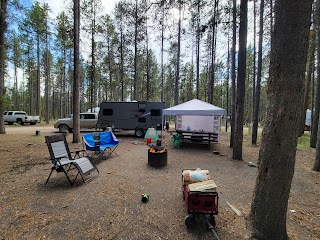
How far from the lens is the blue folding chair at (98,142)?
6.19 m

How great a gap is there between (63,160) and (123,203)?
227cm

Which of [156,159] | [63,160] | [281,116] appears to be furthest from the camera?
[156,159]

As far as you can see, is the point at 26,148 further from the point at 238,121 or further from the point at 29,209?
the point at 238,121

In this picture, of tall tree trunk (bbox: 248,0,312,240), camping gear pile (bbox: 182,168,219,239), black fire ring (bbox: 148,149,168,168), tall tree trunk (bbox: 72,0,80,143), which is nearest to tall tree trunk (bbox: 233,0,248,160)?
black fire ring (bbox: 148,149,168,168)

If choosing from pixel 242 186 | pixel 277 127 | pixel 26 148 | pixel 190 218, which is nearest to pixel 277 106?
pixel 277 127

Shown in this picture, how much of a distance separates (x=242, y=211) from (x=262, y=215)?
1002 mm

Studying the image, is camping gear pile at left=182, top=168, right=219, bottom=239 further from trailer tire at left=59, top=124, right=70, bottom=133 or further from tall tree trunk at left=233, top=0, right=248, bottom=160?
trailer tire at left=59, top=124, right=70, bottom=133

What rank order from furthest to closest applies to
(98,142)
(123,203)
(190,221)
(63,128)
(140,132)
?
1. (63,128)
2. (140,132)
3. (98,142)
4. (123,203)
5. (190,221)

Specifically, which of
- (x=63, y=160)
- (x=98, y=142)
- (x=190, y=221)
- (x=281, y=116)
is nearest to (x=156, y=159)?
(x=98, y=142)

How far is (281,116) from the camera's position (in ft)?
6.82

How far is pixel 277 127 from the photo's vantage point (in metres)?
2.12

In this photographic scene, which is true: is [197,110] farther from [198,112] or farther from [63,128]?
[63,128]

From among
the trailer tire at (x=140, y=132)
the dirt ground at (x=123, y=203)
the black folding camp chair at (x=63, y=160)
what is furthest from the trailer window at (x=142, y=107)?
the black folding camp chair at (x=63, y=160)

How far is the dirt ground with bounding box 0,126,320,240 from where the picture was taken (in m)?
Answer: 2.56
